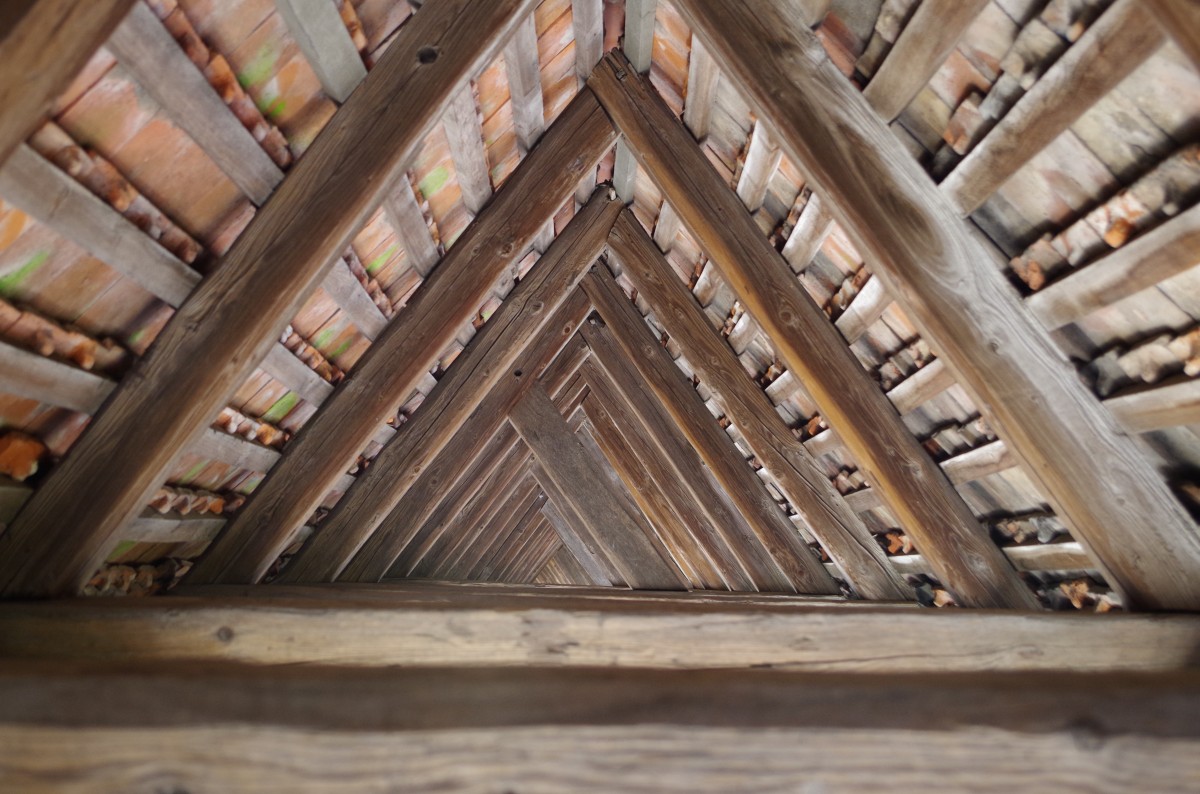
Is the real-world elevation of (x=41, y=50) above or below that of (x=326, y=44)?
below

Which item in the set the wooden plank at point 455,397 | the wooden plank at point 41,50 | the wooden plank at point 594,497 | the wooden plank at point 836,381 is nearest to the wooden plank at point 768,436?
the wooden plank at point 455,397

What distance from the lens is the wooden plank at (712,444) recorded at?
4.22 m

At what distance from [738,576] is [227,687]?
4419 mm

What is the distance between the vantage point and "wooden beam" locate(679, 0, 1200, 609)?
1.90m

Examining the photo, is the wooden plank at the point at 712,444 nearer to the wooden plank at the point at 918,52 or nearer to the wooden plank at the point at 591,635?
the wooden plank at the point at 591,635

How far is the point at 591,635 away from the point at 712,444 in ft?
7.25

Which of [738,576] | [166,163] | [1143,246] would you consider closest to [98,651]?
[166,163]

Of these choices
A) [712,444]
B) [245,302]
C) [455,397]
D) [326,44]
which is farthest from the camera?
[712,444]

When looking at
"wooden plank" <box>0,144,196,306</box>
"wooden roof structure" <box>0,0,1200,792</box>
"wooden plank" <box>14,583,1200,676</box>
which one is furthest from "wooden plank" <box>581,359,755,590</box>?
"wooden plank" <box>0,144,196,306</box>

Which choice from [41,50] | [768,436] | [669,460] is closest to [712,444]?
[768,436]

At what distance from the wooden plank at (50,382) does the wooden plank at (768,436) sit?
8.11ft

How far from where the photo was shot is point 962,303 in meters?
1.91

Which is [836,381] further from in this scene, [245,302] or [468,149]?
[245,302]

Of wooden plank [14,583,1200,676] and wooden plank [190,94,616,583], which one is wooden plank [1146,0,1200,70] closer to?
wooden plank [14,583,1200,676]
